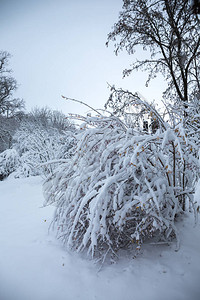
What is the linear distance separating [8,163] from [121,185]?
10292 millimetres

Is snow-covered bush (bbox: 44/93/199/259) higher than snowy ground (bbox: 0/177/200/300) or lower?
higher

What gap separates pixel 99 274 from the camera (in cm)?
167

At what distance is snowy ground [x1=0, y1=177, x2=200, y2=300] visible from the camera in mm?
1436

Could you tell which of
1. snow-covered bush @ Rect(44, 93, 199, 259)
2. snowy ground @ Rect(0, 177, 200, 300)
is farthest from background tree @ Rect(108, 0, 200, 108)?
snowy ground @ Rect(0, 177, 200, 300)

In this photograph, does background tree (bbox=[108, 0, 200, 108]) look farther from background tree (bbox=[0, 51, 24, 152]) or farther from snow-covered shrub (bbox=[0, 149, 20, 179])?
background tree (bbox=[0, 51, 24, 152])

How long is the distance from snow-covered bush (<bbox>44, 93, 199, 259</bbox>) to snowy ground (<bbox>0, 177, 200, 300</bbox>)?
0.56ft

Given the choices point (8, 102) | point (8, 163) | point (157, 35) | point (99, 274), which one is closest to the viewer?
point (99, 274)

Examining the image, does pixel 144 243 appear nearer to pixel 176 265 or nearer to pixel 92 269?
pixel 176 265

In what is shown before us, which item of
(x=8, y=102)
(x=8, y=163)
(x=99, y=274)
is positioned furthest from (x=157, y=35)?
(x=8, y=102)

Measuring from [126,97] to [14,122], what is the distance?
44.1ft

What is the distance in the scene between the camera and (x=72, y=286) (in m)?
1.54

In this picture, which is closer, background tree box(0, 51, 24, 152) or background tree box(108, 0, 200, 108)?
background tree box(108, 0, 200, 108)

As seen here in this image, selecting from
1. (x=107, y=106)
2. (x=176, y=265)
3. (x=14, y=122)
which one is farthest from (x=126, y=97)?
(x=14, y=122)

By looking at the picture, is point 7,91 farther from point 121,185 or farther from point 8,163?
point 121,185
